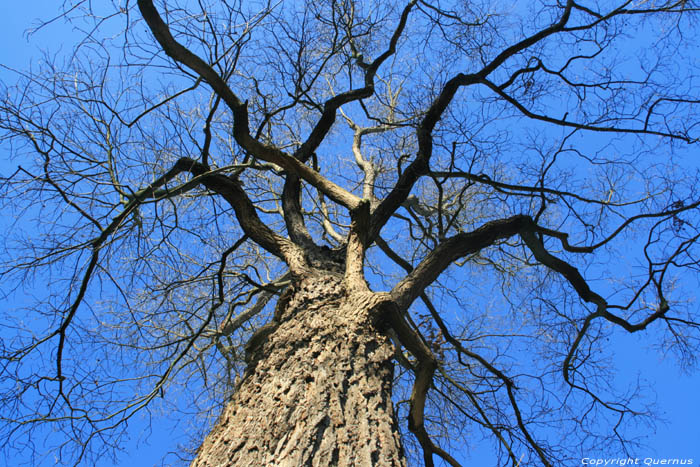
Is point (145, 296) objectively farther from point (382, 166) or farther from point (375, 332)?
point (382, 166)

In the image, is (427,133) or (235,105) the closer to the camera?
(235,105)

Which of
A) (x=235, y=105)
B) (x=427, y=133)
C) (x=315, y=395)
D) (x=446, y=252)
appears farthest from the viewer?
(x=427, y=133)

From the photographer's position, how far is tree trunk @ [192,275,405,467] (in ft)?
6.12

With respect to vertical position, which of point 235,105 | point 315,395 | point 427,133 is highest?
point 427,133

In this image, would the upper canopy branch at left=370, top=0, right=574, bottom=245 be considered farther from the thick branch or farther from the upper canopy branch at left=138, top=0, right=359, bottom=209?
the thick branch

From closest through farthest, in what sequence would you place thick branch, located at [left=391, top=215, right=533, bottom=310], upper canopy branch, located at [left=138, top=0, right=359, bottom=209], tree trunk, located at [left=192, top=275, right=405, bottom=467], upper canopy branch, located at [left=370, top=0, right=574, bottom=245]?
tree trunk, located at [left=192, top=275, right=405, bottom=467], upper canopy branch, located at [left=138, top=0, right=359, bottom=209], thick branch, located at [left=391, top=215, right=533, bottom=310], upper canopy branch, located at [left=370, top=0, right=574, bottom=245]

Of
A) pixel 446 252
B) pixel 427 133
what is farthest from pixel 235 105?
pixel 446 252

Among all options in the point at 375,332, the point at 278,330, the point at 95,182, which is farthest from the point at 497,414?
the point at 95,182

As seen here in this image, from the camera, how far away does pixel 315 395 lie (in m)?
2.08

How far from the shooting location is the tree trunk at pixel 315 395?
1.87 meters

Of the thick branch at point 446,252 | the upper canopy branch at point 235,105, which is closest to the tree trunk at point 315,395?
the thick branch at point 446,252

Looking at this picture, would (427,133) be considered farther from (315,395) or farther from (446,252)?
(315,395)

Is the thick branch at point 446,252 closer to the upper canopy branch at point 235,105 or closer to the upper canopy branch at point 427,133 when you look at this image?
the upper canopy branch at point 427,133

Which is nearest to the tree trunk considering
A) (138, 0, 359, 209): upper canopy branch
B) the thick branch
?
the thick branch
